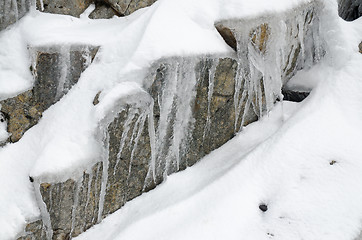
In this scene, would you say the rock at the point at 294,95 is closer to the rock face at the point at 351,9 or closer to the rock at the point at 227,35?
the rock at the point at 227,35

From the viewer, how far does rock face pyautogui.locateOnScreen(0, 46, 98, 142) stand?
441 cm

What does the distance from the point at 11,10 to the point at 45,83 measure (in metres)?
1.20

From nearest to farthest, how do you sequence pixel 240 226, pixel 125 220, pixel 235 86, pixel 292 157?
1. pixel 240 226
2. pixel 125 220
3. pixel 292 157
4. pixel 235 86

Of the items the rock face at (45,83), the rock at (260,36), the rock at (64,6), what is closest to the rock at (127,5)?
the rock at (64,6)

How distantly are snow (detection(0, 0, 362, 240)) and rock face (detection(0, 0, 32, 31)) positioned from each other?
96 mm

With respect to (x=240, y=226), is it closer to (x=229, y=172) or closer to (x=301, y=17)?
(x=229, y=172)

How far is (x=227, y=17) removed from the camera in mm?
5098

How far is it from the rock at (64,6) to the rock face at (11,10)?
21cm

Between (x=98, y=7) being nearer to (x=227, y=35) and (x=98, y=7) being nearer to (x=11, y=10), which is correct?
(x=11, y=10)

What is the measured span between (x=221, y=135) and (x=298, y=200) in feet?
4.98

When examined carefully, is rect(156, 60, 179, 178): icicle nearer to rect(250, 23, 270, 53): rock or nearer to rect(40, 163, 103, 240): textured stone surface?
rect(40, 163, 103, 240): textured stone surface

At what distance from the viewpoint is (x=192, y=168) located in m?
5.09

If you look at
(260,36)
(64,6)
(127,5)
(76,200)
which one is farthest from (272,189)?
(64,6)

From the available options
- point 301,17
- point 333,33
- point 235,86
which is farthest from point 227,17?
point 333,33
